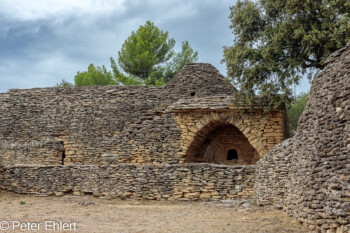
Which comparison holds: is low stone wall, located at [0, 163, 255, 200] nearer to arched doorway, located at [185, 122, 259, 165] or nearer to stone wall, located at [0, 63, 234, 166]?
stone wall, located at [0, 63, 234, 166]

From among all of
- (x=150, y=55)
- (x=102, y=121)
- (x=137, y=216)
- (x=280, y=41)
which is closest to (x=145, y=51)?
(x=150, y=55)

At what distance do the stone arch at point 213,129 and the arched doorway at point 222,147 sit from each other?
20 centimetres

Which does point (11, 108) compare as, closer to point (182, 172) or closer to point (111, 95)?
point (111, 95)

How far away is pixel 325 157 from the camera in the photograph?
600 cm

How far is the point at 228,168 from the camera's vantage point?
11.0m

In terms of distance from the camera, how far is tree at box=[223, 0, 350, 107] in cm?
1201

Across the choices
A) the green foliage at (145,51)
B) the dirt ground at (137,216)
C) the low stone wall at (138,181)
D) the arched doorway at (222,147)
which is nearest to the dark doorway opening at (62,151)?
the low stone wall at (138,181)

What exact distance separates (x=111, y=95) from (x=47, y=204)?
6.72 m

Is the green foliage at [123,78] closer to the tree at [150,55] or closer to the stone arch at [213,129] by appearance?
the tree at [150,55]

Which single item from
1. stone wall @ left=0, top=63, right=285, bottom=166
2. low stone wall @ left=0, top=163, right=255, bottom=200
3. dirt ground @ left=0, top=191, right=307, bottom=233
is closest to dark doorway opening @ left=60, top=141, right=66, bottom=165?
stone wall @ left=0, top=63, right=285, bottom=166

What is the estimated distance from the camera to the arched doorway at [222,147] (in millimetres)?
15133

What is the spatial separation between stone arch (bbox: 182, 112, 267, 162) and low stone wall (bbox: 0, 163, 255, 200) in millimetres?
2786

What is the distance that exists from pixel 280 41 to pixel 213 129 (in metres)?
4.43

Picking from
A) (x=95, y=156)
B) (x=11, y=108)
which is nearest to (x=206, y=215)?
(x=95, y=156)
